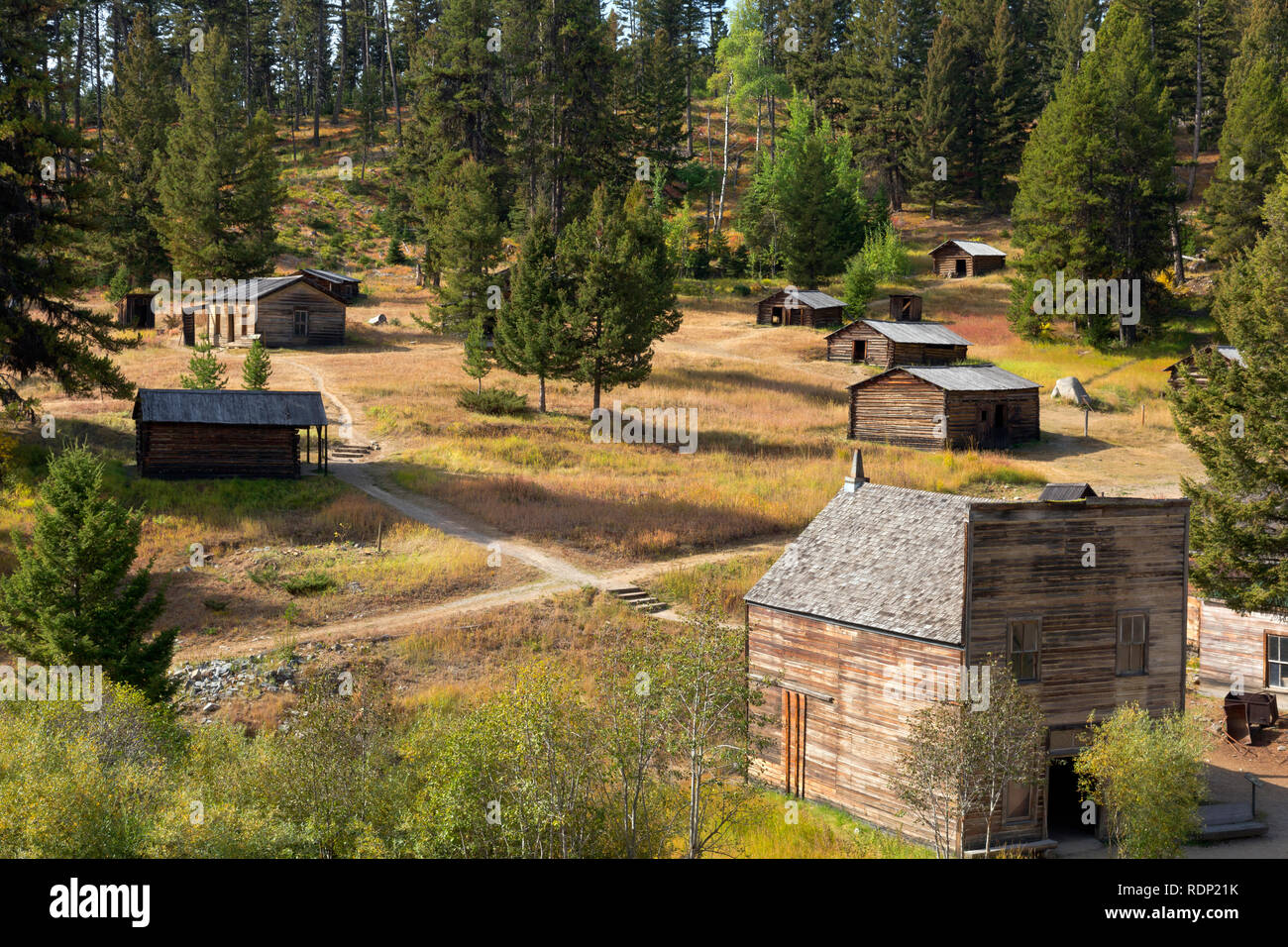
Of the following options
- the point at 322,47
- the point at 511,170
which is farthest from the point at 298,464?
the point at 322,47

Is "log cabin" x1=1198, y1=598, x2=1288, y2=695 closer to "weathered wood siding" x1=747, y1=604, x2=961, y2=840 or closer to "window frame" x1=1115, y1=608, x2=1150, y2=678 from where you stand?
"window frame" x1=1115, y1=608, x2=1150, y2=678

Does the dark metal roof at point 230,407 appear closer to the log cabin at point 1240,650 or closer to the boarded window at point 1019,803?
the boarded window at point 1019,803

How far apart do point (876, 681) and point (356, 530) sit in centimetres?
2196

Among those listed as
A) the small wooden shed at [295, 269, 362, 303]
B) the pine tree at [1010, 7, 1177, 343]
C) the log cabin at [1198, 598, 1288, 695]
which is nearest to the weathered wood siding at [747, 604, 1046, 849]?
the log cabin at [1198, 598, 1288, 695]

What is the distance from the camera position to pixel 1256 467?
95.3 feet

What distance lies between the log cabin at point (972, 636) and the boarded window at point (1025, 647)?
0.03 metres

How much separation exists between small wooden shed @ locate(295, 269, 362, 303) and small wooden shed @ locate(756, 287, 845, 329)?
3078 centimetres

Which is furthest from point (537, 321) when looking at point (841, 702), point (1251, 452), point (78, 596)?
point (841, 702)

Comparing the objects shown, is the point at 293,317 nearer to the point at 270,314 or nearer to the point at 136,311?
the point at 270,314

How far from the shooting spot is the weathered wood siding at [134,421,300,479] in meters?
41.7

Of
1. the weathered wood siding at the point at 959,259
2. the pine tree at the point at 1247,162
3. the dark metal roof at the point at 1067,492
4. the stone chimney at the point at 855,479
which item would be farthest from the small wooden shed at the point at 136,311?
the pine tree at the point at 1247,162

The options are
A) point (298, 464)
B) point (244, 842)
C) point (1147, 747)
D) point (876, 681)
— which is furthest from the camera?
point (298, 464)

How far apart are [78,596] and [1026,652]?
21.0 m
